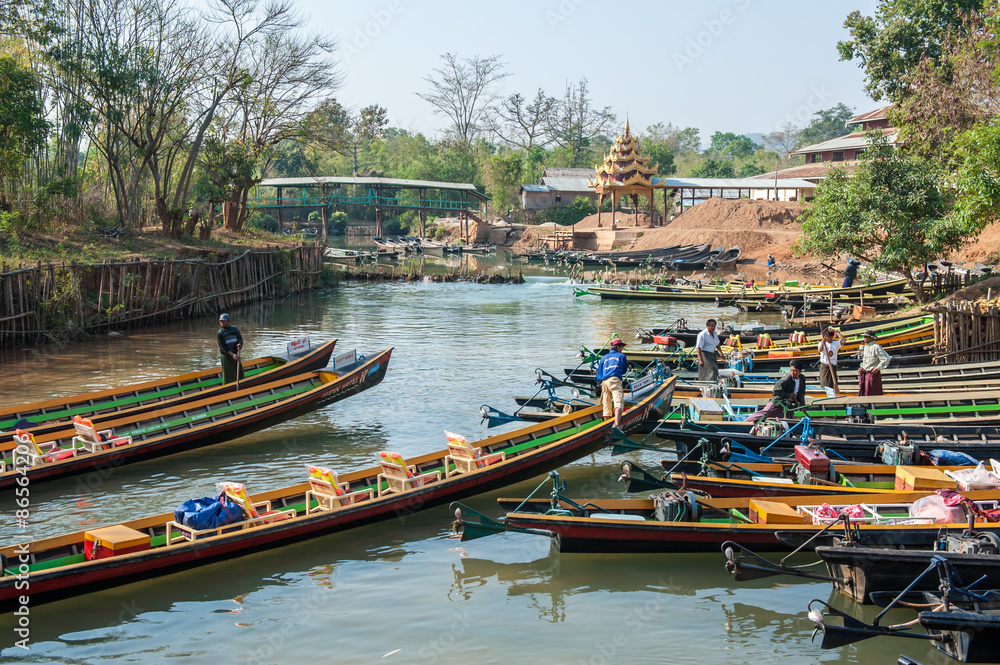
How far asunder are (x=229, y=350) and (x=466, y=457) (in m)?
5.16

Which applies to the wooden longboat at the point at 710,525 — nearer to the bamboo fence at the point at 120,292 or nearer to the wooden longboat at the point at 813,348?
the wooden longboat at the point at 813,348

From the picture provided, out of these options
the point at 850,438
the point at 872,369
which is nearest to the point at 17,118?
the point at 872,369

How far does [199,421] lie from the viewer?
37.6ft

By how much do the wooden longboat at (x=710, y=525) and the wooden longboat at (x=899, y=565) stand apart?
459 mm

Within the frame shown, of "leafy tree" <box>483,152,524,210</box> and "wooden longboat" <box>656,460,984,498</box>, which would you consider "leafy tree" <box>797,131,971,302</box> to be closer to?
"wooden longboat" <box>656,460,984,498</box>

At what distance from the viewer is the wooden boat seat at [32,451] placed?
32.0ft

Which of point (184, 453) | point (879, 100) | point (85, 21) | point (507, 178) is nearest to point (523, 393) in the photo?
point (184, 453)

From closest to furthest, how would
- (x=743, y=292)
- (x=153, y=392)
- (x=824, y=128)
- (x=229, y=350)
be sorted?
(x=229, y=350) → (x=153, y=392) → (x=743, y=292) → (x=824, y=128)

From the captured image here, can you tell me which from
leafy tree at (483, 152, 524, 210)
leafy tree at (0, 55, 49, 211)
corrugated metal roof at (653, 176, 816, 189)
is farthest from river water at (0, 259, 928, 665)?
leafy tree at (483, 152, 524, 210)

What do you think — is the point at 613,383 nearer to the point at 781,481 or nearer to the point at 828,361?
the point at 781,481

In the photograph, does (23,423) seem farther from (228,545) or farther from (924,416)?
(924,416)

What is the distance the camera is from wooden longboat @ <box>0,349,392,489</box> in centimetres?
993

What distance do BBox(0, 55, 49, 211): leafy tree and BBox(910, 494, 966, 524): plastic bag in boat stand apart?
23.3 metres

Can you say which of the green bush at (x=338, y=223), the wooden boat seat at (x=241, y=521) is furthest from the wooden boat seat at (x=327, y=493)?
the green bush at (x=338, y=223)
